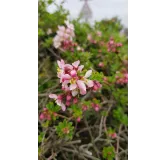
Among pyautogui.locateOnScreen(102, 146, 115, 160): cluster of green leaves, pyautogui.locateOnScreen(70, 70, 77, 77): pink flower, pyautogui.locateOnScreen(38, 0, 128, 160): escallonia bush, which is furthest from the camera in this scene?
pyautogui.locateOnScreen(102, 146, 115, 160): cluster of green leaves

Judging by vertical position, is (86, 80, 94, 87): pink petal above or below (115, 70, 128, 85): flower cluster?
below

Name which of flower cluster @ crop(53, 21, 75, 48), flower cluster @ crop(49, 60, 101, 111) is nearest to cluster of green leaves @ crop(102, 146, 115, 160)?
flower cluster @ crop(49, 60, 101, 111)

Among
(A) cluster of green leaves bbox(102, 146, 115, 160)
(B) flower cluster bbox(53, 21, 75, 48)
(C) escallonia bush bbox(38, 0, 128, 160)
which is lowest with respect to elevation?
(A) cluster of green leaves bbox(102, 146, 115, 160)

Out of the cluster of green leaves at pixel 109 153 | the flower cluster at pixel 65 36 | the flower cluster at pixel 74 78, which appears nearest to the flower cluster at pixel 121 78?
the flower cluster at pixel 65 36

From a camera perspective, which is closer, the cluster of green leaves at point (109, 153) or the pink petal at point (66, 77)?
the pink petal at point (66, 77)

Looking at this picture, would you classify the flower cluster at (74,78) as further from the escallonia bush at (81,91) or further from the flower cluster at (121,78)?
the flower cluster at (121,78)

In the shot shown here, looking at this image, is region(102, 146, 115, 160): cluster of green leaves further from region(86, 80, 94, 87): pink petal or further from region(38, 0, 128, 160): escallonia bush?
region(86, 80, 94, 87): pink petal

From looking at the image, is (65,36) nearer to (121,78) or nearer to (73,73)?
(121,78)

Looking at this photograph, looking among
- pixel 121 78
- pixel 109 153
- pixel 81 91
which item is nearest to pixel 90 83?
pixel 81 91
